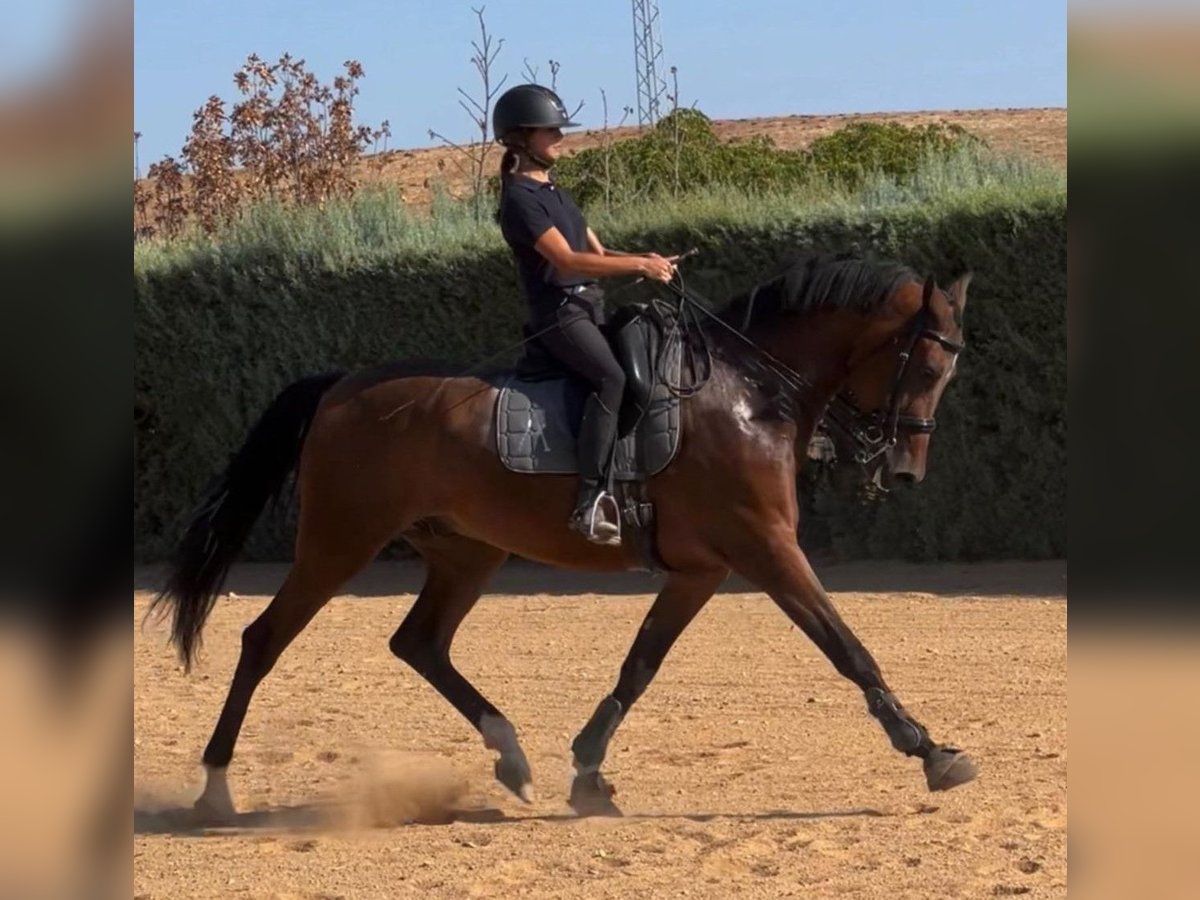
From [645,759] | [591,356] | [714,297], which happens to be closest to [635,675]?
[645,759]

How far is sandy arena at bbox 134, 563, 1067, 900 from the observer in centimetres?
542

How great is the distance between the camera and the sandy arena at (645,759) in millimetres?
5418

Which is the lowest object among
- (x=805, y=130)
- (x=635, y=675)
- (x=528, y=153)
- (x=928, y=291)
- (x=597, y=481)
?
(x=635, y=675)

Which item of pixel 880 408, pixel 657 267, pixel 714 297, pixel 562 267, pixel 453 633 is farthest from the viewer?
pixel 714 297

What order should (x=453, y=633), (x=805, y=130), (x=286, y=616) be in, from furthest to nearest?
1. (x=805, y=130)
2. (x=453, y=633)
3. (x=286, y=616)

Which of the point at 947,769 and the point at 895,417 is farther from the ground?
the point at 895,417

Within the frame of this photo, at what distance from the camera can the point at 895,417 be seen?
6559 millimetres

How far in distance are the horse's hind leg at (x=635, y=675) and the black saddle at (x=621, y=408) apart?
54 centimetres

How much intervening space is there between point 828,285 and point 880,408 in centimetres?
56

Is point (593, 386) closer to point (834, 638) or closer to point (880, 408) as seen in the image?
point (880, 408)

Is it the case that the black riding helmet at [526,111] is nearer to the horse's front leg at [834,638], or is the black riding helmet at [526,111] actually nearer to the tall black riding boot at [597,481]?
the tall black riding boot at [597,481]

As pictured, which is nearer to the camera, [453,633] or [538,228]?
[538,228]

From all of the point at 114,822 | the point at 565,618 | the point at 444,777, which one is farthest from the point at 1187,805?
the point at 565,618

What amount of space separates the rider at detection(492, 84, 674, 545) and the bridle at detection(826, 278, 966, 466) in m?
1.00
